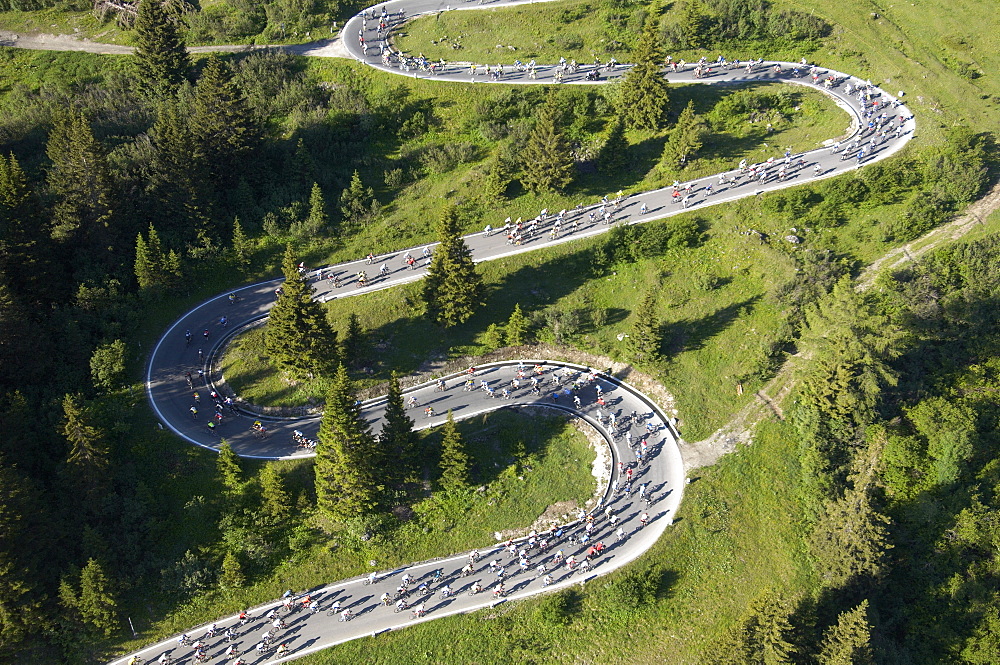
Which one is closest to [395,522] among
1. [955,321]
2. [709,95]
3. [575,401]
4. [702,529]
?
[575,401]

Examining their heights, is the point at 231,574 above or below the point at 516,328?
below

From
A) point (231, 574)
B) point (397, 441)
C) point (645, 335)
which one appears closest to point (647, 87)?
point (645, 335)

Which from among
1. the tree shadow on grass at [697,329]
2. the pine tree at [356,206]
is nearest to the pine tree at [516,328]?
the tree shadow on grass at [697,329]

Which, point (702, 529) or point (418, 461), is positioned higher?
point (418, 461)

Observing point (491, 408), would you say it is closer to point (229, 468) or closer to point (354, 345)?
point (354, 345)

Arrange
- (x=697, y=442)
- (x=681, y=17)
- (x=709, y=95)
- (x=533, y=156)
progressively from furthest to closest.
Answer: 1. (x=681, y=17)
2. (x=709, y=95)
3. (x=533, y=156)
4. (x=697, y=442)

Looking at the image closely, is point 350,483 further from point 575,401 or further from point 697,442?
point 697,442

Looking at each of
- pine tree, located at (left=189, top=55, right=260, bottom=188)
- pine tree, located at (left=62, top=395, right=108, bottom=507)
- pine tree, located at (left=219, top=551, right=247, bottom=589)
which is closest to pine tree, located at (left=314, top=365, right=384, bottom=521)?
pine tree, located at (left=219, top=551, right=247, bottom=589)
